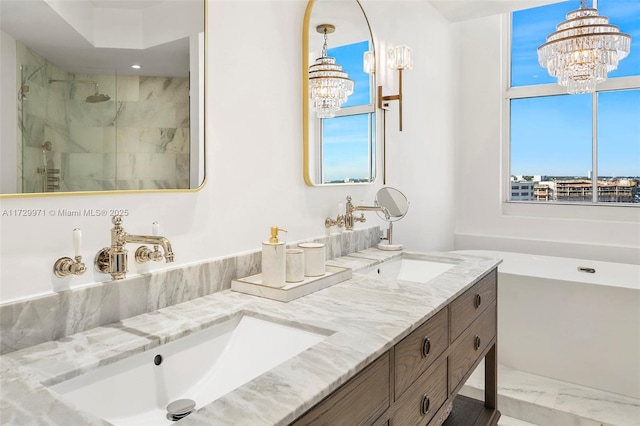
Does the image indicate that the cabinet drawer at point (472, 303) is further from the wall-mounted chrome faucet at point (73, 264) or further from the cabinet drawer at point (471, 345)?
the wall-mounted chrome faucet at point (73, 264)

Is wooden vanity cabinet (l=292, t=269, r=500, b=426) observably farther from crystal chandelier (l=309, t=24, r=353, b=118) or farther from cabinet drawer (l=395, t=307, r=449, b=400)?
crystal chandelier (l=309, t=24, r=353, b=118)

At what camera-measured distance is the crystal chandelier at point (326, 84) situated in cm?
180

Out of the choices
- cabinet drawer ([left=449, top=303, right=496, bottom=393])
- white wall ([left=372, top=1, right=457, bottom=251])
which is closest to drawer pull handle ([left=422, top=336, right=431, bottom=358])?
cabinet drawer ([left=449, top=303, right=496, bottom=393])

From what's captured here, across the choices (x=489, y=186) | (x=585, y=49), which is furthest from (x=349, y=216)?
(x=489, y=186)

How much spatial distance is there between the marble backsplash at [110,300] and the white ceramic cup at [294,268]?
18cm

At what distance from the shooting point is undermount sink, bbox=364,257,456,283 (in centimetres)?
186

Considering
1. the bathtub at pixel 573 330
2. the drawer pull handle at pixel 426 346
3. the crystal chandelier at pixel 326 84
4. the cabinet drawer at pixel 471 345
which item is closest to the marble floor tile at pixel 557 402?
the bathtub at pixel 573 330

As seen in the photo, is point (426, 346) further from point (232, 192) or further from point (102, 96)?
point (102, 96)

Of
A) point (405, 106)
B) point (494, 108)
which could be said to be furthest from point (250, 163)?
point (494, 108)

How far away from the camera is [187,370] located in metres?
1.02

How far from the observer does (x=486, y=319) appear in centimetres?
178

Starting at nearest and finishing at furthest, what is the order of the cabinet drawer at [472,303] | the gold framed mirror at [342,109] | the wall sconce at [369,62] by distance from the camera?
1. the cabinet drawer at [472,303]
2. the gold framed mirror at [342,109]
3. the wall sconce at [369,62]

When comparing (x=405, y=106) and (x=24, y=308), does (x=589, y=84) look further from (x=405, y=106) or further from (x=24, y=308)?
(x=24, y=308)

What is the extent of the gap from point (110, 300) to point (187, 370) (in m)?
0.25
